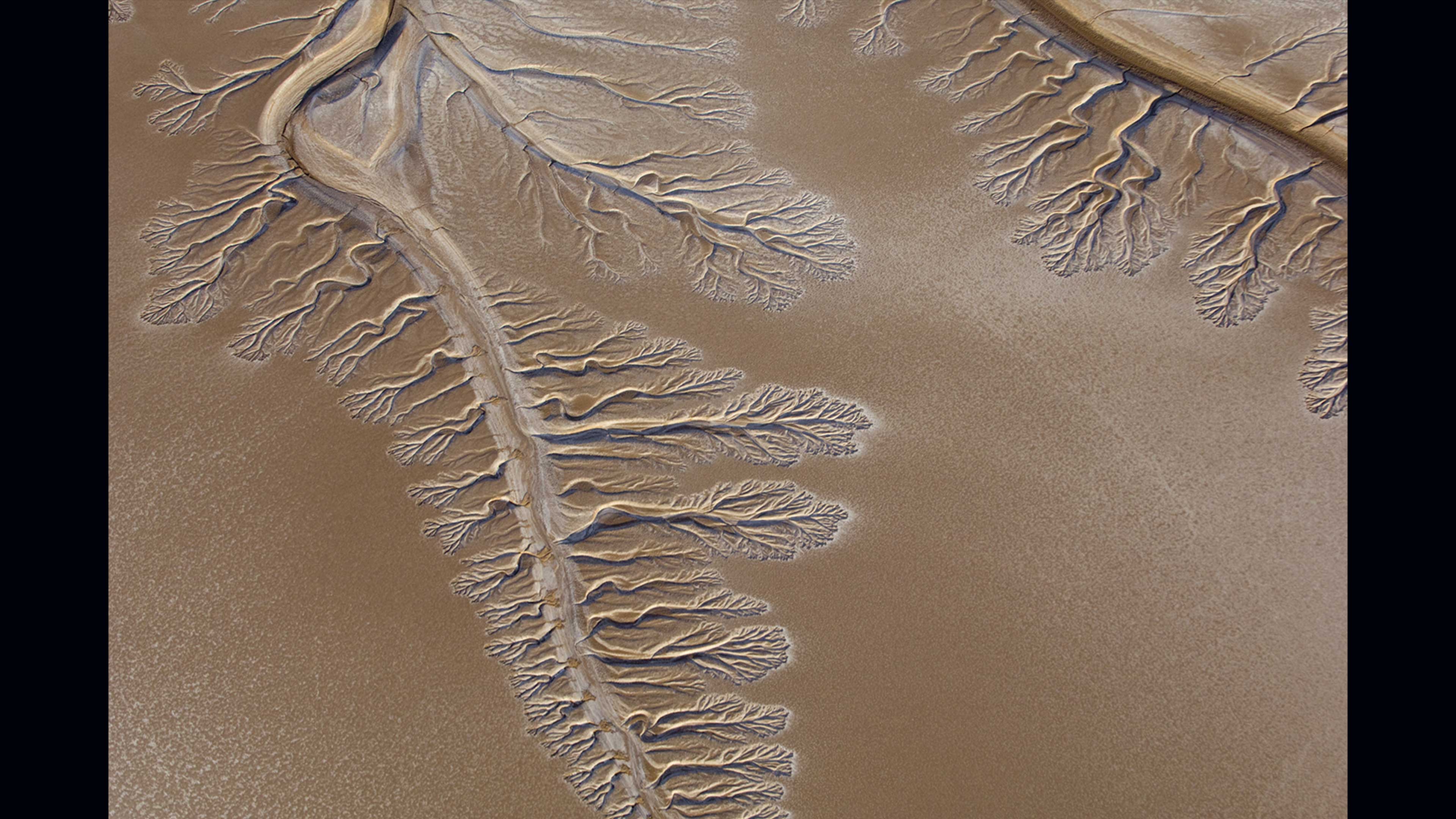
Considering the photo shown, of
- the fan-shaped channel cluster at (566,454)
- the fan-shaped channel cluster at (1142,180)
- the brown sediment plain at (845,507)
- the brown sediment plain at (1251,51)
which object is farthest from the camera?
the brown sediment plain at (1251,51)

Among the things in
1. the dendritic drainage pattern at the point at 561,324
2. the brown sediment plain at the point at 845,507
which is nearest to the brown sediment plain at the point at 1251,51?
the brown sediment plain at the point at 845,507

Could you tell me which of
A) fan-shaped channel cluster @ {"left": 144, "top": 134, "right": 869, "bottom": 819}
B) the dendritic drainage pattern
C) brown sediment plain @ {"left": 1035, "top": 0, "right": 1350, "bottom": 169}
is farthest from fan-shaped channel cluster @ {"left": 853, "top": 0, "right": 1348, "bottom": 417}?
fan-shaped channel cluster @ {"left": 144, "top": 134, "right": 869, "bottom": 819}

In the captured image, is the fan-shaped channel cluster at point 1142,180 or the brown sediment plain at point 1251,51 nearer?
the fan-shaped channel cluster at point 1142,180

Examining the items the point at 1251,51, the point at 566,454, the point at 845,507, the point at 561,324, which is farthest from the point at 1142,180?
the point at 566,454

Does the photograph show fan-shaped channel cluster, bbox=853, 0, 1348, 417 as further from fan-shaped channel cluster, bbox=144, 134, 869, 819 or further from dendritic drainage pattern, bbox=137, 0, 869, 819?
fan-shaped channel cluster, bbox=144, 134, 869, 819

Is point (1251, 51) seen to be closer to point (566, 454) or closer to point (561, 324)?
point (561, 324)

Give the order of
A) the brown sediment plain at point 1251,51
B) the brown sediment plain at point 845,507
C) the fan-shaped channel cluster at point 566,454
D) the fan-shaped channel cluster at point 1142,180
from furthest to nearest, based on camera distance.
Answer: the brown sediment plain at point 1251,51, the fan-shaped channel cluster at point 1142,180, the fan-shaped channel cluster at point 566,454, the brown sediment plain at point 845,507

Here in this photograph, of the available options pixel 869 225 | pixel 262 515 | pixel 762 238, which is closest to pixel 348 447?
pixel 262 515

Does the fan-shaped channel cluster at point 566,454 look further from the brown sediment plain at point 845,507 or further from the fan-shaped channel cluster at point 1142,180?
the fan-shaped channel cluster at point 1142,180
